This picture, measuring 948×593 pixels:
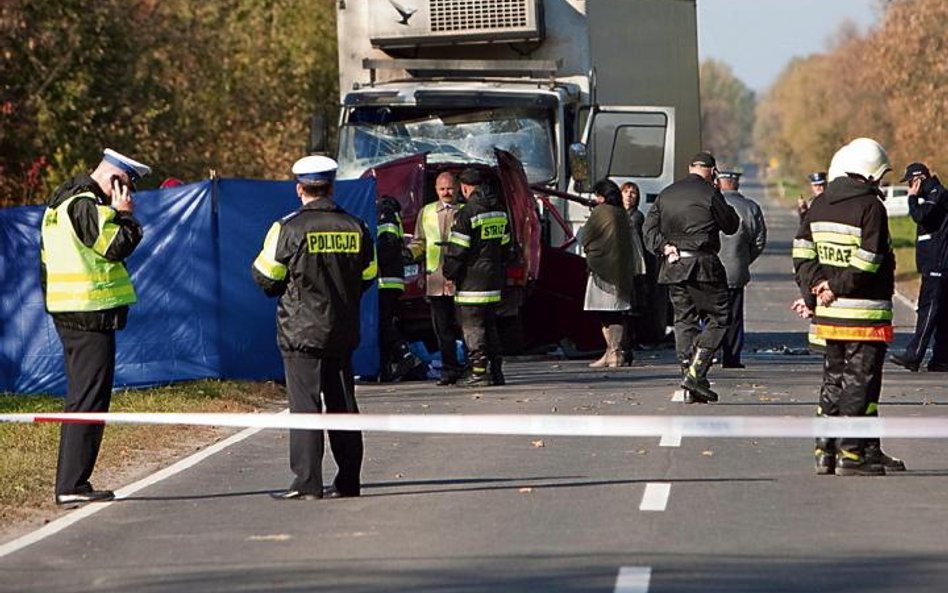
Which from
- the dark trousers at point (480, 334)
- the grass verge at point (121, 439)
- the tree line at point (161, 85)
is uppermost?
the tree line at point (161, 85)

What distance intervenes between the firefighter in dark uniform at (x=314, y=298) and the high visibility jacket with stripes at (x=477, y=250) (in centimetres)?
632

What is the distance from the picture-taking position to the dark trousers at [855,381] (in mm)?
11898

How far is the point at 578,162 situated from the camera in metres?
22.0

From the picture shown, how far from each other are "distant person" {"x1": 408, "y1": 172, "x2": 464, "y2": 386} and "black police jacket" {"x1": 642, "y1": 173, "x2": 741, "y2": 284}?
2.62 metres

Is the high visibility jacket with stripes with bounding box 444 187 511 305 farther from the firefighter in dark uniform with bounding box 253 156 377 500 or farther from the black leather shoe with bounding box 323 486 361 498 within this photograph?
the black leather shoe with bounding box 323 486 361 498

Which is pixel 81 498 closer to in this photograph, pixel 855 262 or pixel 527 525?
pixel 527 525

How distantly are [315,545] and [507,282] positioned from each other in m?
9.96

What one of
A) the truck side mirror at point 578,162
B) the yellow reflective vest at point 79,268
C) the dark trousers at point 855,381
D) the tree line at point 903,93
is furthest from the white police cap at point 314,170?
the tree line at point 903,93

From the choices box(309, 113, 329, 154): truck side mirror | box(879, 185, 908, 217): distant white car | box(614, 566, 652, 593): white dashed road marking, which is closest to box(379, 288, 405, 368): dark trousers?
box(309, 113, 329, 154): truck side mirror

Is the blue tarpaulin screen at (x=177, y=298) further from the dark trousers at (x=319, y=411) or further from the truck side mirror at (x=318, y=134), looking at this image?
the dark trousers at (x=319, y=411)

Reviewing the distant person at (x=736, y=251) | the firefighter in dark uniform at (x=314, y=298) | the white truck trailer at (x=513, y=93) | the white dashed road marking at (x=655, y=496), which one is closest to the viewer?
the white dashed road marking at (x=655, y=496)

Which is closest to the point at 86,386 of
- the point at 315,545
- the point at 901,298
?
the point at 315,545

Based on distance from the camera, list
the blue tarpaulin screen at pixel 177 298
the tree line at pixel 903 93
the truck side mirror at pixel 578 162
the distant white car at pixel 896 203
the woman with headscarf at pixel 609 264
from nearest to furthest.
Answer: the blue tarpaulin screen at pixel 177 298
the woman with headscarf at pixel 609 264
the truck side mirror at pixel 578 162
the tree line at pixel 903 93
the distant white car at pixel 896 203

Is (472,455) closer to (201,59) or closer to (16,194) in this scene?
(16,194)
